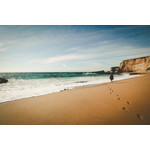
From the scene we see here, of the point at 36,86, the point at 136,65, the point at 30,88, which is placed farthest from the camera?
the point at 136,65

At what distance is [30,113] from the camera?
9.65 feet

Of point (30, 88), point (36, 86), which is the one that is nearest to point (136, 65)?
point (36, 86)

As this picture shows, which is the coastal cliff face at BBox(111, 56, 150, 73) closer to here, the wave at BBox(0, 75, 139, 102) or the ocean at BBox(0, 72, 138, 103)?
the ocean at BBox(0, 72, 138, 103)

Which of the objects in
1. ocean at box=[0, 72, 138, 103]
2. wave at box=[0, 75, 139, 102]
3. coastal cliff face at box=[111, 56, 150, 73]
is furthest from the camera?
coastal cliff face at box=[111, 56, 150, 73]

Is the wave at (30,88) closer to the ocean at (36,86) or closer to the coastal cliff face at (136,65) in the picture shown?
the ocean at (36,86)

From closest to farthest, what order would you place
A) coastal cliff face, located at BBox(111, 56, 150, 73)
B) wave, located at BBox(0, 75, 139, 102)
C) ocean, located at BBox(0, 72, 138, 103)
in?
wave, located at BBox(0, 75, 139, 102) < ocean, located at BBox(0, 72, 138, 103) < coastal cliff face, located at BBox(111, 56, 150, 73)

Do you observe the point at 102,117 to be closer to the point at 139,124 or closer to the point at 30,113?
the point at 139,124

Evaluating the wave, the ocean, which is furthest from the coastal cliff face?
the wave

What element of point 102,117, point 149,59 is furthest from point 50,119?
point 149,59

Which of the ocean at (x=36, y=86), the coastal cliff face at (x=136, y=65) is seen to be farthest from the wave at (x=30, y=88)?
the coastal cliff face at (x=136, y=65)

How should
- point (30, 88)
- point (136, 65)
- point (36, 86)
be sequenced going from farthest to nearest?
1. point (136, 65)
2. point (36, 86)
3. point (30, 88)

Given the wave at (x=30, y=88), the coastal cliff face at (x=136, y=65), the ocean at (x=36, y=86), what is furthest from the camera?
the coastal cliff face at (x=136, y=65)

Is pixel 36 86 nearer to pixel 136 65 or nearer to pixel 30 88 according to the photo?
pixel 30 88

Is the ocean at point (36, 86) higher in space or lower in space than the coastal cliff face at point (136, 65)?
lower
